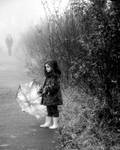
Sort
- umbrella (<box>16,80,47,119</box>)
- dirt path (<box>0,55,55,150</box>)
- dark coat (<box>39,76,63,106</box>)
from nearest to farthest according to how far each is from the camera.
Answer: dirt path (<box>0,55,55,150</box>)
dark coat (<box>39,76,63,106</box>)
umbrella (<box>16,80,47,119</box>)

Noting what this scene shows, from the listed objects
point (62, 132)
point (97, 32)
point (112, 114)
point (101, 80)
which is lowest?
point (62, 132)

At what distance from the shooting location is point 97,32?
20.0ft

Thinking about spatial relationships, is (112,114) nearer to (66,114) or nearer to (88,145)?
(88,145)

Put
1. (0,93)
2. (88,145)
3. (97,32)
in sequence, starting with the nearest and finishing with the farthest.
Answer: (88,145), (97,32), (0,93)

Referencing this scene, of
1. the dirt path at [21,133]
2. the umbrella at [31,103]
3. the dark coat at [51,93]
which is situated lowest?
the dirt path at [21,133]

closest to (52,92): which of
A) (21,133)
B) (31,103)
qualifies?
(21,133)

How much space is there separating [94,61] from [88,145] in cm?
153

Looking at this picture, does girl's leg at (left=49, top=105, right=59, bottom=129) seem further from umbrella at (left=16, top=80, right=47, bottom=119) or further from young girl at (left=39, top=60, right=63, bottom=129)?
umbrella at (left=16, top=80, right=47, bottom=119)

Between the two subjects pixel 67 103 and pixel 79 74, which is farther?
pixel 67 103

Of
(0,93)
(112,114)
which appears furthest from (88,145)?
(0,93)

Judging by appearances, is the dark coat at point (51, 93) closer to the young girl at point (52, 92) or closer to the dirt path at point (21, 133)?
the young girl at point (52, 92)

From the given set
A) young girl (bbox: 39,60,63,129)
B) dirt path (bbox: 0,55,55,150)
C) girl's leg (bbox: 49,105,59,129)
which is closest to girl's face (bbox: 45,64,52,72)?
young girl (bbox: 39,60,63,129)

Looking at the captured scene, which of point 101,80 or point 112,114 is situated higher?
point 101,80

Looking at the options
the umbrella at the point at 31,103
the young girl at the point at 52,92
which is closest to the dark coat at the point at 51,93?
the young girl at the point at 52,92
